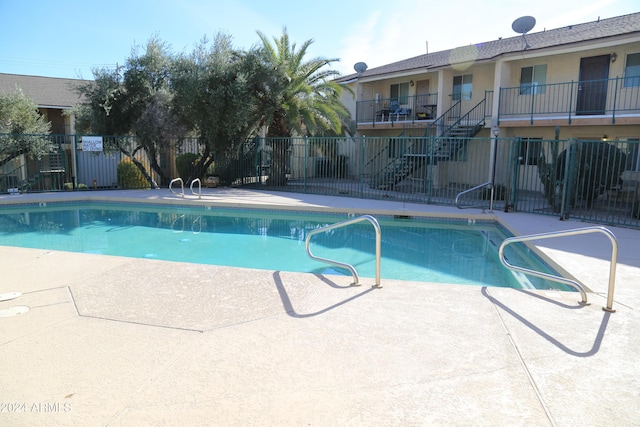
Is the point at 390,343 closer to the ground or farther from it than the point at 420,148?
closer to the ground

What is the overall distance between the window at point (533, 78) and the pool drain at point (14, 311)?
685 inches

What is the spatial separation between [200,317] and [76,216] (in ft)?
37.1

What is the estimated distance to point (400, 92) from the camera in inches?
878

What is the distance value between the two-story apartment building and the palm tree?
3721mm

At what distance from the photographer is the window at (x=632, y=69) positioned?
14602mm

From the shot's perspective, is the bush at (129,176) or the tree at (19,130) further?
the bush at (129,176)

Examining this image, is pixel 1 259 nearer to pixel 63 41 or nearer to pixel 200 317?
pixel 200 317

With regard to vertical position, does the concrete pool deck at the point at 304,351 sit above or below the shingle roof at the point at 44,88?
below

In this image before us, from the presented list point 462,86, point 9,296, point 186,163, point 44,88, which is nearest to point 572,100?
point 462,86

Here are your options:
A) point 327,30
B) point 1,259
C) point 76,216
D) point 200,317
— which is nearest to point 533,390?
point 200,317

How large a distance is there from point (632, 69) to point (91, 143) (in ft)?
66.3

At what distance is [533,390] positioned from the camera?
3.12m

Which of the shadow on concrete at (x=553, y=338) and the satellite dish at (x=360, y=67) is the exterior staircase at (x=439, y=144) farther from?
the shadow on concrete at (x=553, y=338)

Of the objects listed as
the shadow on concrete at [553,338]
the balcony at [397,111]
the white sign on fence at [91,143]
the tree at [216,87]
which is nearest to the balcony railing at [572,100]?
the balcony at [397,111]
